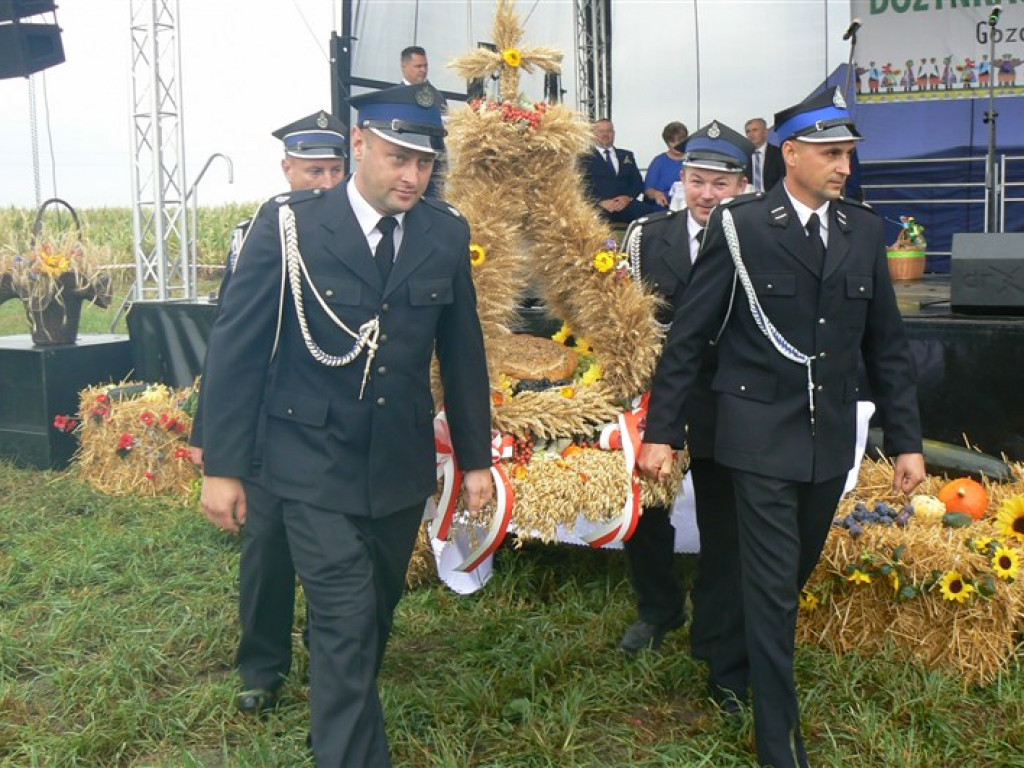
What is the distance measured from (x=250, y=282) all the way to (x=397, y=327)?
40 cm

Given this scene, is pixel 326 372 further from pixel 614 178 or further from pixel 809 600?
pixel 614 178

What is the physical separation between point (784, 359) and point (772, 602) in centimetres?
70

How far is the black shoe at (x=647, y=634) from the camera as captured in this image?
4195 mm

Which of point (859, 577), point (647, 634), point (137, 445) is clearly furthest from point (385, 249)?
point (137, 445)

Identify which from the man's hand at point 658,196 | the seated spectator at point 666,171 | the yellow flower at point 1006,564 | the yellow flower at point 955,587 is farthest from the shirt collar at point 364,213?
the seated spectator at point 666,171

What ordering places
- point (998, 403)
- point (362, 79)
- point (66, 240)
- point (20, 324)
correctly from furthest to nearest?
point (20, 324), point (362, 79), point (66, 240), point (998, 403)

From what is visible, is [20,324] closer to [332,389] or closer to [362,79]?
[362,79]

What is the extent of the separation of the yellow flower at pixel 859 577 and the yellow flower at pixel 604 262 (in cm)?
141

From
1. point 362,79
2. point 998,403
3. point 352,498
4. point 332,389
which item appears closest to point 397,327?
point 332,389

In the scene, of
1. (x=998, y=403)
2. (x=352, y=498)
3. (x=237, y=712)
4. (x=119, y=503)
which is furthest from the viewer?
(x=119, y=503)

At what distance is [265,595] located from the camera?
3.68 metres

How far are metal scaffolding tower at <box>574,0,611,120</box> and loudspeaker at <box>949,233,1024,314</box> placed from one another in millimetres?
5809

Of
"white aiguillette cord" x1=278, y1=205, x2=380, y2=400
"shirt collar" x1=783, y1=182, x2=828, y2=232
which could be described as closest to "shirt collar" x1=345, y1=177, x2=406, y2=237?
"white aiguillette cord" x1=278, y1=205, x2=380, y2=400

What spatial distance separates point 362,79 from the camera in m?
9.84
